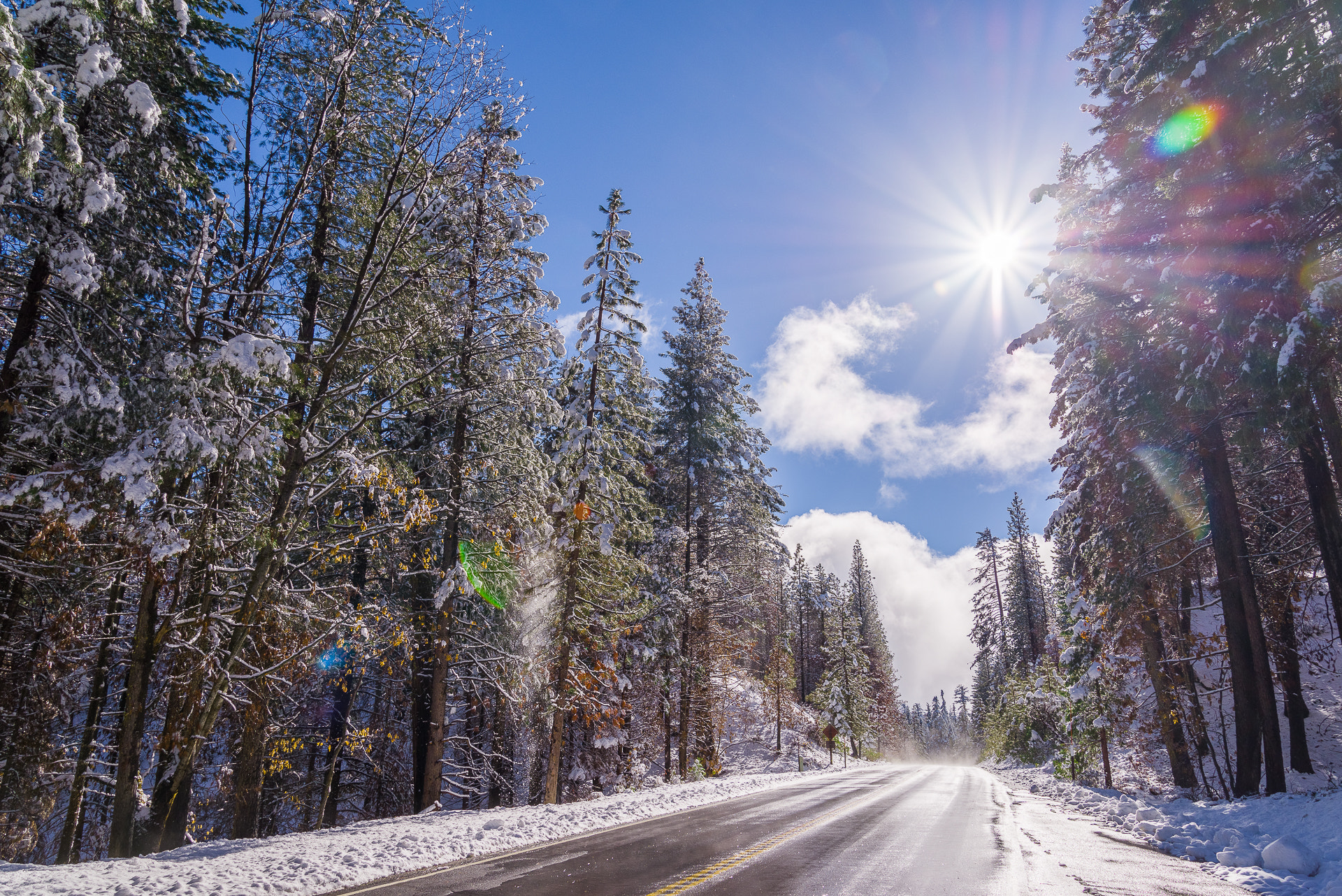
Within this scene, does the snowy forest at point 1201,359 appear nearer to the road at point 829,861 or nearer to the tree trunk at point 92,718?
the road at point 829,861

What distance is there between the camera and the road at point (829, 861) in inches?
270

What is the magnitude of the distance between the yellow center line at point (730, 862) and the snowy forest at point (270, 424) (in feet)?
18.3

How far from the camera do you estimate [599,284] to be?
19094 millimetres

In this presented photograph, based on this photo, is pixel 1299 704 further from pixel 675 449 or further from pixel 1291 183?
pixel 675 449

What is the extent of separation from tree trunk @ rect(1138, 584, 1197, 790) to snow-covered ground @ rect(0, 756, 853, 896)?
509 inches

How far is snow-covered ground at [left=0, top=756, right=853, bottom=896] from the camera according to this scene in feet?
20.5

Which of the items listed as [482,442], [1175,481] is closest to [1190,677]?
[1175,481]

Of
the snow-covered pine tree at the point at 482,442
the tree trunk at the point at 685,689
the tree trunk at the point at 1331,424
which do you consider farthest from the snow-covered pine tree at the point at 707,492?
the tree trunk at the point at 1331,424

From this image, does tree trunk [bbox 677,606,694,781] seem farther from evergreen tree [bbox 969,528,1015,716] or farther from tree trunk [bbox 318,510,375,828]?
evergreen tree [bbox 969,528,1015,716]

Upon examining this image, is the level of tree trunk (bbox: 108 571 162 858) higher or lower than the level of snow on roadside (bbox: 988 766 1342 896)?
higher

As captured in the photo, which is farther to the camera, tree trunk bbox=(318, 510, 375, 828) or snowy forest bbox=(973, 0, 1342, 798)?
tree trunk bbox=(318, 510, 375, 828)

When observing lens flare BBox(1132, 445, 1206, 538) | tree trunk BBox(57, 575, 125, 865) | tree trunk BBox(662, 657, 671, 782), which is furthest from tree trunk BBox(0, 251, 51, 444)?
lens flare BBox(1132, 445, 1206, 538)

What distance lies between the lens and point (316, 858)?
25.9 ft

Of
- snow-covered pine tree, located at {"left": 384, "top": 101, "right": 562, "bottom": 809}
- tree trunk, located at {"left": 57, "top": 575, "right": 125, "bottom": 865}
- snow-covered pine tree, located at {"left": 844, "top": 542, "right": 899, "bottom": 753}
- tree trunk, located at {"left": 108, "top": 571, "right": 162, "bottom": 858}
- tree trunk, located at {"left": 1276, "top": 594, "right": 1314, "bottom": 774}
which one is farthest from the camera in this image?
snow-covered pine tree, located at {"left": 844, "top": 542, "right": 899, "bottom": 753}
